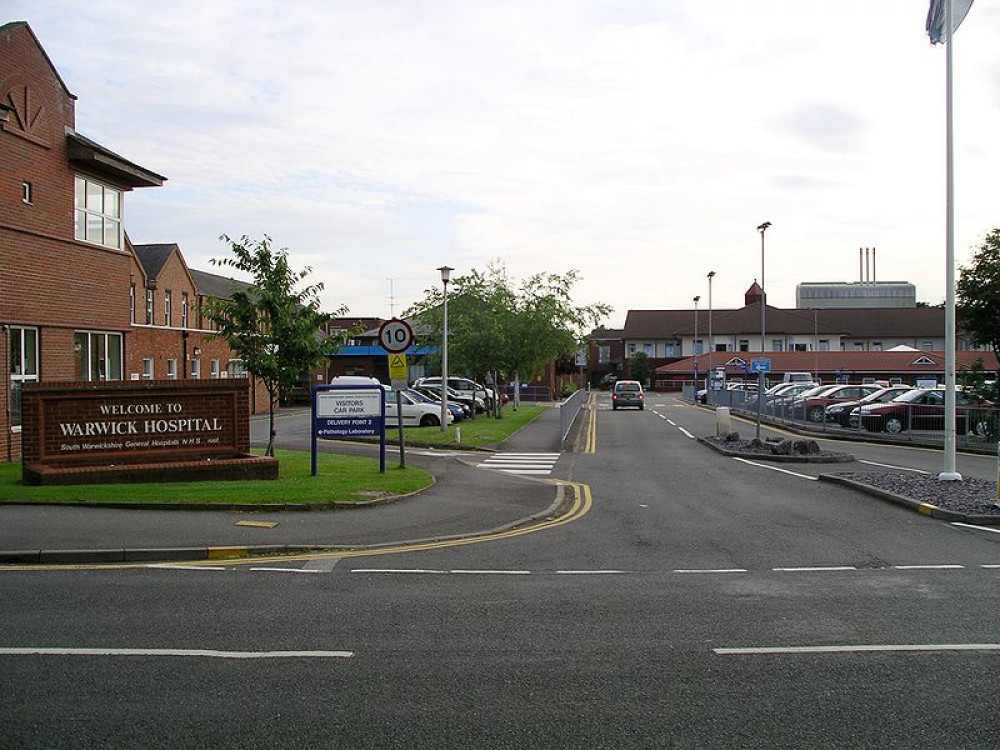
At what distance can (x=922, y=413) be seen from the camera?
1169 inches

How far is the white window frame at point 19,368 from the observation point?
2001 cm

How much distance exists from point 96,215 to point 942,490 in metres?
20.2

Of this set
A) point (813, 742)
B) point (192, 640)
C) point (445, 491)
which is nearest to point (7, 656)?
point (192, 640)

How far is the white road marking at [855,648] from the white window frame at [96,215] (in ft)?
66.0

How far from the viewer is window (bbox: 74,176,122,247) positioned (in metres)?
22.2

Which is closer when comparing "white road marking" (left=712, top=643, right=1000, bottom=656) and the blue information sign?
"white road marking" (left=712, top=643, right=1000, bottom=656)

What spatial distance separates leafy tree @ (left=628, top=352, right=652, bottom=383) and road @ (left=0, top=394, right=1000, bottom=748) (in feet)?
319

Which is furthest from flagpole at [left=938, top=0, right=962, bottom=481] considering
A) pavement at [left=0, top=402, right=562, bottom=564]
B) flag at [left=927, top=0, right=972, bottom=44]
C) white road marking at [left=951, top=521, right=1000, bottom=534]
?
pavement at [left=0, top=402, right=562, bottom=564]

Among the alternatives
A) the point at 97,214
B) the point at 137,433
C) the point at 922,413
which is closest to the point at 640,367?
the point at 922,413

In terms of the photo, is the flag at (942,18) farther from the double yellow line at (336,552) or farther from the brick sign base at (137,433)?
the brick sign base at (137,433)

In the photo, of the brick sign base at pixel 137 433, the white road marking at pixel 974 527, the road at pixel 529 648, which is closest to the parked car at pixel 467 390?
the brick sign base at pixel 137 433

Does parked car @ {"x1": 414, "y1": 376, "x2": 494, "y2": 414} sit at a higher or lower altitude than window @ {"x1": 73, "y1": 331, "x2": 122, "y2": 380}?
lower

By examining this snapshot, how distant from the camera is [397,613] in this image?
7926 mm

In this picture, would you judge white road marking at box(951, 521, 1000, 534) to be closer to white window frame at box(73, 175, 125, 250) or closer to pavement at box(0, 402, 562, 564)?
pavement at box(0, 402, 562, 564)
